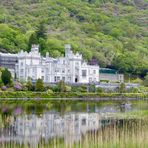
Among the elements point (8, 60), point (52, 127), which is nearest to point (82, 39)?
point (8, 60)

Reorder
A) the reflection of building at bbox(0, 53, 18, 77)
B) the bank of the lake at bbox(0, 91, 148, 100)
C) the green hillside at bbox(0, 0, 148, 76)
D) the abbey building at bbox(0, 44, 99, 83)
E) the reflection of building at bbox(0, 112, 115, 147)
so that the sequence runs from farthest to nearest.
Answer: the green hillside at bbox(0, 0, 148, 76) → the reflection of building at bbox(0, 53, 18, 77) → the abbey building at bbox(0, 44, 99, 83) → the bank of the lake at bbox(0, 91, 148, 100) → the reflection of building at bbox(0, 112, 115, 147)

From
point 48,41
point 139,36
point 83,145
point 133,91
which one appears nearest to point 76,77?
point 133,91

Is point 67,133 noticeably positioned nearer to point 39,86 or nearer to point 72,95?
point 39,86

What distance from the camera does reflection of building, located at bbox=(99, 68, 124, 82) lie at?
118750 mm

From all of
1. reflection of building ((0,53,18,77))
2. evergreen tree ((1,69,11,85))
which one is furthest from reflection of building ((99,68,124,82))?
evergreen tree ((1,69,11,85))

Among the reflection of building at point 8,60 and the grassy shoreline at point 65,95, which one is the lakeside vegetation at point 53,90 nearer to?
the grassy shoreline at point 65,95

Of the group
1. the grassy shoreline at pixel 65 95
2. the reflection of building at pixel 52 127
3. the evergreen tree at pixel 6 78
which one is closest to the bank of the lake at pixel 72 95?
the grassy shoreline at pixel 65 95

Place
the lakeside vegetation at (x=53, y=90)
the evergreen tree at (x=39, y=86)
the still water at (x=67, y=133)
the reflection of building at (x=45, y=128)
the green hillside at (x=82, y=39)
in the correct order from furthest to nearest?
the green hillside at (x=82, y=39) → the evergreen tree at (x=39, y=86) → the lakeside vegetation at (x=53, y=90) → the reflection of building at (x=45, y=128) → the still water at (x=67, y=133)

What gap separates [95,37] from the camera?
174375 mm

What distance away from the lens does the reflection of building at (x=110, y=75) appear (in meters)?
119

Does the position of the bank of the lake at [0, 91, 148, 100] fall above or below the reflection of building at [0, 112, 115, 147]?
above

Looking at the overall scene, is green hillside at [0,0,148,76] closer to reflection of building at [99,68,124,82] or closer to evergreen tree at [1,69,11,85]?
reflection of building at [99,68,124,82]

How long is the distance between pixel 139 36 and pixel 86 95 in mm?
107089

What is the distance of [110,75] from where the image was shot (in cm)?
12225
